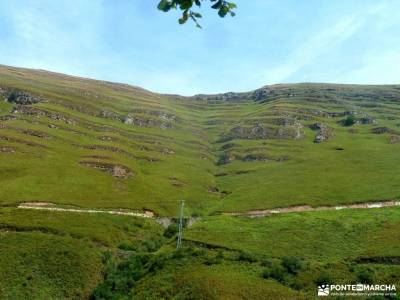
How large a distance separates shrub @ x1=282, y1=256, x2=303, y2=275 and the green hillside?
174 millimetres

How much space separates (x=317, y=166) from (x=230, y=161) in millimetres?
28695

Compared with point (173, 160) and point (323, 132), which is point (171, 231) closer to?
point (173, 160)

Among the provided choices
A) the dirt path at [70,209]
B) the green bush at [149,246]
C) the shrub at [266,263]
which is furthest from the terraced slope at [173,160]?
the shrub at [266,263]

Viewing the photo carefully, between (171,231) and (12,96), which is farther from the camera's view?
(12,96)

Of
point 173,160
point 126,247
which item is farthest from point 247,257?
point 173,160

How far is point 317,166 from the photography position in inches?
5546

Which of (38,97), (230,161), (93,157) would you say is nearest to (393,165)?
(230,161)

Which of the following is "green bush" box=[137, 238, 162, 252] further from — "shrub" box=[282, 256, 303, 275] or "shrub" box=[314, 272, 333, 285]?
"shrub" box=[314, 272, 333, 285]

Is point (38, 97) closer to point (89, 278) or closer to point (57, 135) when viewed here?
point (57, 135)

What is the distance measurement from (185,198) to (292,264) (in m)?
49.5

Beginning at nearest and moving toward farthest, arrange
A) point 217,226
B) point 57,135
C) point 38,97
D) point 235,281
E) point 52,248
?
point 235,281 < point 52,248 < point 217,226 < point 57,135 < point 38,97

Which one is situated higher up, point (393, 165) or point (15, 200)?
point (393, 165)

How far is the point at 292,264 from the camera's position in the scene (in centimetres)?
7275

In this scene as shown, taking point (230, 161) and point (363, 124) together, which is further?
→ point (363, 124)
